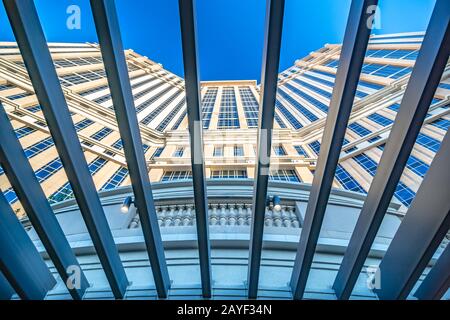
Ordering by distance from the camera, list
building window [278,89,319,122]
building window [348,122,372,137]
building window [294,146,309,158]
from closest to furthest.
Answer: building window [294,146,309,158] → building window [348,122,372,137] → building window [278,89,319,122]

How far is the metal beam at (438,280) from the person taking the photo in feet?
9.96

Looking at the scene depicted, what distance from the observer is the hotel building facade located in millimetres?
4766

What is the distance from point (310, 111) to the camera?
1171 inches

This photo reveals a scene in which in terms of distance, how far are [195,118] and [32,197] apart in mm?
2542

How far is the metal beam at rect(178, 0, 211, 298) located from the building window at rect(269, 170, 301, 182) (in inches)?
538

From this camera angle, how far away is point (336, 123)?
114 inches

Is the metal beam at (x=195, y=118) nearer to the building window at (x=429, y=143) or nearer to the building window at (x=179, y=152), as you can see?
the building window at (x=179, y=152)

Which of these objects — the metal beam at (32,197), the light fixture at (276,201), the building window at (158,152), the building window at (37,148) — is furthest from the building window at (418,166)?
the building window at (37,148)

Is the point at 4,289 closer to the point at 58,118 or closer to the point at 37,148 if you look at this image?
the point at 58,118

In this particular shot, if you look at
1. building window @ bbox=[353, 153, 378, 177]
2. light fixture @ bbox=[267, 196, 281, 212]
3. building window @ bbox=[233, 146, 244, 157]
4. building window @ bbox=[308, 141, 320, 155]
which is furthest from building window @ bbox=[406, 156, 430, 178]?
light fixture @ bbox=[267, 196, 281, 212]

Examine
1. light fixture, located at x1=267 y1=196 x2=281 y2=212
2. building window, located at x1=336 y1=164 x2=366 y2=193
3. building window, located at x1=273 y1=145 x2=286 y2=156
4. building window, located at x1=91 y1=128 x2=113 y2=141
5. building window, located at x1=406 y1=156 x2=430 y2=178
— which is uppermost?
light fixture, located at x1=267 y1=196 x2=281 y2=212

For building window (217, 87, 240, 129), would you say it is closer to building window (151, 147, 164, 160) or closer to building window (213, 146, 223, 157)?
building window (213, 146, 223, 157)

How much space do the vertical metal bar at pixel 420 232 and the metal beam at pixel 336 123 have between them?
1143 millimetres

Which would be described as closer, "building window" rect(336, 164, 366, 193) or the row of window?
the row of window
